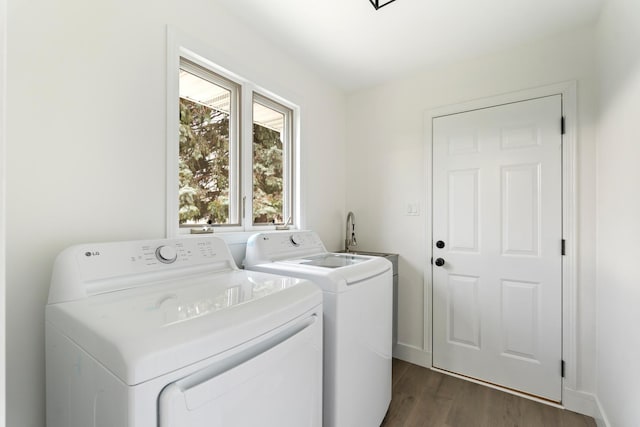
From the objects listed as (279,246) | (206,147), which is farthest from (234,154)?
(279,246)

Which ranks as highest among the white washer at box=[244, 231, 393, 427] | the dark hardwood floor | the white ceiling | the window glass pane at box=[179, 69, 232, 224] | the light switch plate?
the white ceiling

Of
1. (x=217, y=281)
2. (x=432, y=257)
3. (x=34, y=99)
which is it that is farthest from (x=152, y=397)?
(x=432, y=257)

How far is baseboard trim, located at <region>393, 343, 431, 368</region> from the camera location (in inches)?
92.3

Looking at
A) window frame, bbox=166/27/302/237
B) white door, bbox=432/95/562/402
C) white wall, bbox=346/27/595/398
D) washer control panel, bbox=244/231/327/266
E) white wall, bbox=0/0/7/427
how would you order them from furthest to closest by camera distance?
white door, bbox=432/95/562/402
white wall, bbox=346/27/595/398
washer control panel, bbox=244/231/327/266
window frame, bbox=166/27/302/237
white wall, bbox=0/0/7/427

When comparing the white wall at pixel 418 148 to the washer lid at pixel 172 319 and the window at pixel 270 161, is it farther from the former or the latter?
the washer lid at pixel 172 319

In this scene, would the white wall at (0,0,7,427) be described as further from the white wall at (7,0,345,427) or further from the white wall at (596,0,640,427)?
the white wall at (596,0,640,427)

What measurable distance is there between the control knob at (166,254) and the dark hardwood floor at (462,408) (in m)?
1.51

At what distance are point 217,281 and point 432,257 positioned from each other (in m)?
1.75

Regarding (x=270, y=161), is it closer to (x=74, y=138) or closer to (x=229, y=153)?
(x=229, y=153)

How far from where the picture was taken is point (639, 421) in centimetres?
114

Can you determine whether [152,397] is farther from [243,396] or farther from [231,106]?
[231,106]

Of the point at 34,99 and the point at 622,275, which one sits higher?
the point at 34,99

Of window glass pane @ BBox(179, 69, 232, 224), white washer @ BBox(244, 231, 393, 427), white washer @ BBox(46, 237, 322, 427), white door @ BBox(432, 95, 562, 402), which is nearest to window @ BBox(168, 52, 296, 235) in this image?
window glass pane @ BBox(179, 69, 232, 224)

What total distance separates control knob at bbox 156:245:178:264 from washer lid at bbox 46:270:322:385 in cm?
12
